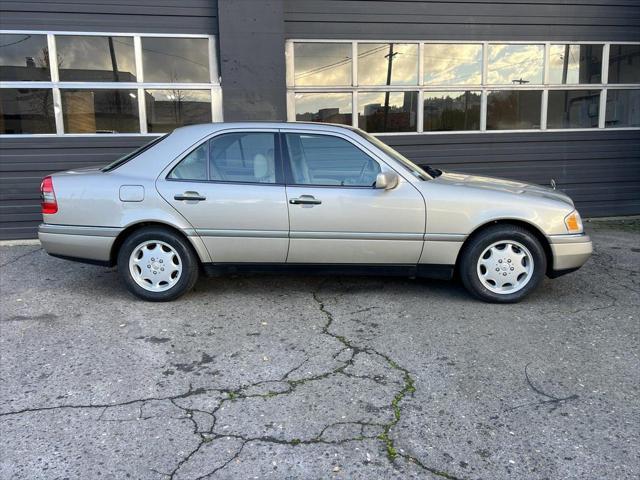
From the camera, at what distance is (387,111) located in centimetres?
824

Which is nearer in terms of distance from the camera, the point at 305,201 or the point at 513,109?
the point at 305,201

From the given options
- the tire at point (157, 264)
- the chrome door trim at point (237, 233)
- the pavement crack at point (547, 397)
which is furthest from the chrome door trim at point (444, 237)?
the tire at point (157, 264)

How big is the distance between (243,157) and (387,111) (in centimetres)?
430

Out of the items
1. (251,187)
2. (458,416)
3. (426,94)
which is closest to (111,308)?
(251,187)

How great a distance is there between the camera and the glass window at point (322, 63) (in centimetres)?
789

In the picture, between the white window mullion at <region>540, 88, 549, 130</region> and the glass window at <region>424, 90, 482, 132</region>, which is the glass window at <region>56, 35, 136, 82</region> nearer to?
the glass window at <region>424, 90, 482, 132</region>

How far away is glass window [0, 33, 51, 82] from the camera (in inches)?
278

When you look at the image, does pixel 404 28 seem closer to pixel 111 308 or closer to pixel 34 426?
pixel 111 308

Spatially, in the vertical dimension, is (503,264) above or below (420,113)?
below

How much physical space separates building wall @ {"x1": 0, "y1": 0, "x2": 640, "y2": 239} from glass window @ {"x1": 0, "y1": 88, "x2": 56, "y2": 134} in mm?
192

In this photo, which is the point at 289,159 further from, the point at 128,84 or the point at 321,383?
the point at 128,84

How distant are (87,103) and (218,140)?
12.7 feet

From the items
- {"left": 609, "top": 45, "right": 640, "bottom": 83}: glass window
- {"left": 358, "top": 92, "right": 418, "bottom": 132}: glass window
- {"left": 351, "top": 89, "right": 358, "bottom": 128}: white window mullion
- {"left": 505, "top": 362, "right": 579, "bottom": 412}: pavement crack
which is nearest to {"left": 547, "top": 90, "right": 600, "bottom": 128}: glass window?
{"left": 609, "top": 45, "right": 640, "bottom": 83}: glass window

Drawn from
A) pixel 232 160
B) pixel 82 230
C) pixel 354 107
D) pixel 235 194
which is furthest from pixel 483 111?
pixel 82 230
